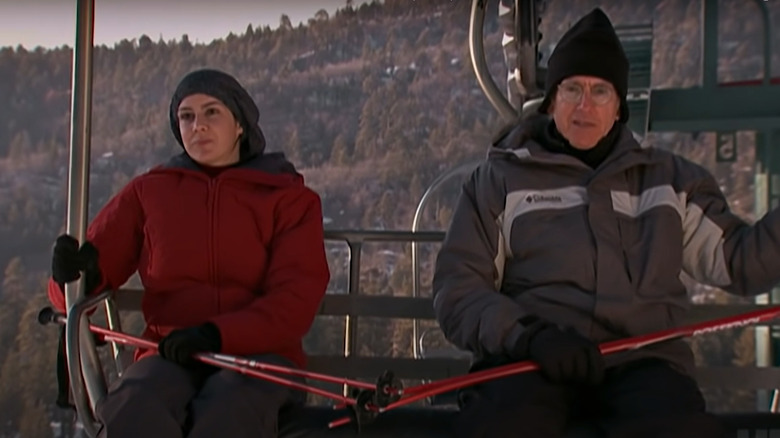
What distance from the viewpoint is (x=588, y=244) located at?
2393 mm

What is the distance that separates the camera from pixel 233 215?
260 cm

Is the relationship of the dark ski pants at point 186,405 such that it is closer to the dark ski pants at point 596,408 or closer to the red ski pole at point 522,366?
the red ski pole at point 522,366

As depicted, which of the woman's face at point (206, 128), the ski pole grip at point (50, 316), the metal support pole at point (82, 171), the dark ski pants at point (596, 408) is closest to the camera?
the dark ski pants at point (596, 408)

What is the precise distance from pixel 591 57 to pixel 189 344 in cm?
118

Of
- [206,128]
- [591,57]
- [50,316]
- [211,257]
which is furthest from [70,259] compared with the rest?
[591,57]

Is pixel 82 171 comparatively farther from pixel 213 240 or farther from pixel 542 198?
pixel 542 198

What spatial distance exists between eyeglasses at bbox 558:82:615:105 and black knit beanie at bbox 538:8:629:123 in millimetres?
22

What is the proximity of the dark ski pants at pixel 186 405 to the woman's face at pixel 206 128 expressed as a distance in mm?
655

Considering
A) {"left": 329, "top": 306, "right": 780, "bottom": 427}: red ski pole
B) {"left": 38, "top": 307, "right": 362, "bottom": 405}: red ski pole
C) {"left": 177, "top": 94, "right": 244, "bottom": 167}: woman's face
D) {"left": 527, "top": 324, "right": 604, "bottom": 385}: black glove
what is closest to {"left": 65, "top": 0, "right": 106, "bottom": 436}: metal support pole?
{"left": 38, "top": 307, "right": 362, "bottom": 405}: red ski pole

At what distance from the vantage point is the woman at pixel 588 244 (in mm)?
2248

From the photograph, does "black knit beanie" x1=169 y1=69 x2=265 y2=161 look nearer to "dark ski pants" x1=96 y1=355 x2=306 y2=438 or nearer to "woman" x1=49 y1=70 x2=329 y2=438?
"woman" x1=49 y1=70 x2=329 y2=438

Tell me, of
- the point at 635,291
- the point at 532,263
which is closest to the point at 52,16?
the point at 532,263

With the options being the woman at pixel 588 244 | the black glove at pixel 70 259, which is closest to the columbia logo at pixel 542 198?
the woman at pixel 588 244

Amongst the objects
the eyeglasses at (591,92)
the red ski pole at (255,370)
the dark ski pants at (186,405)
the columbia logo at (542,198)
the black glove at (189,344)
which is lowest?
the dark ski pants at (186,405)
